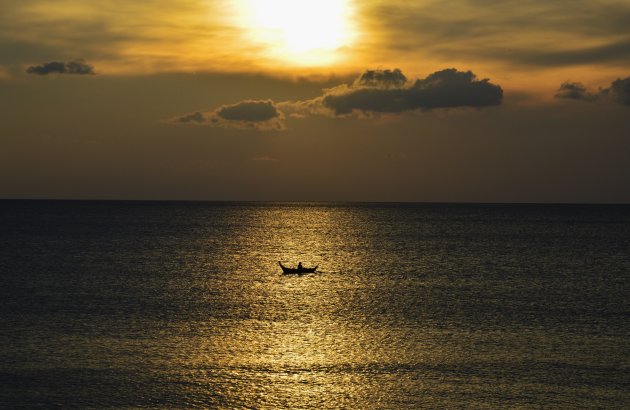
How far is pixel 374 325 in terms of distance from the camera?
2756 inches

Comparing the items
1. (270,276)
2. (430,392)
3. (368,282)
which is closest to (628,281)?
(368,282)

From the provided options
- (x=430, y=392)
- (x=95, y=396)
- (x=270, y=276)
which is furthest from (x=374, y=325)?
(x=270, y=276)

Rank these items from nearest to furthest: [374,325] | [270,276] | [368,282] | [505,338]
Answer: [505,338], [374,325], [368,282], [270,276]

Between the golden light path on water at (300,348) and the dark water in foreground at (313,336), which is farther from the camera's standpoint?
the golden light path on water at (300,348)

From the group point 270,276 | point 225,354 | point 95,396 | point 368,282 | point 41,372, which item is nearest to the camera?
point 95,396

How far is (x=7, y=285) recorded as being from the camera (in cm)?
9412

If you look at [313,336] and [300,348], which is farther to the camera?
[313,336]

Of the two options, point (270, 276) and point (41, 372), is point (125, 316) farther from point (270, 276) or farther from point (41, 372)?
point (270, 276)

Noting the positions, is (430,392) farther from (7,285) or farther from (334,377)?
(7,285)

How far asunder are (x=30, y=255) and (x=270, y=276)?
54215 mm

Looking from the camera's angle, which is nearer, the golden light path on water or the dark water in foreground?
the dark water in foreground

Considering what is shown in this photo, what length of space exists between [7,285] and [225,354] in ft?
162

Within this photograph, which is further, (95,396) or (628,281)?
(628,281)

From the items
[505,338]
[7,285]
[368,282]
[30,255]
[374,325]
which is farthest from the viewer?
[30,255]
